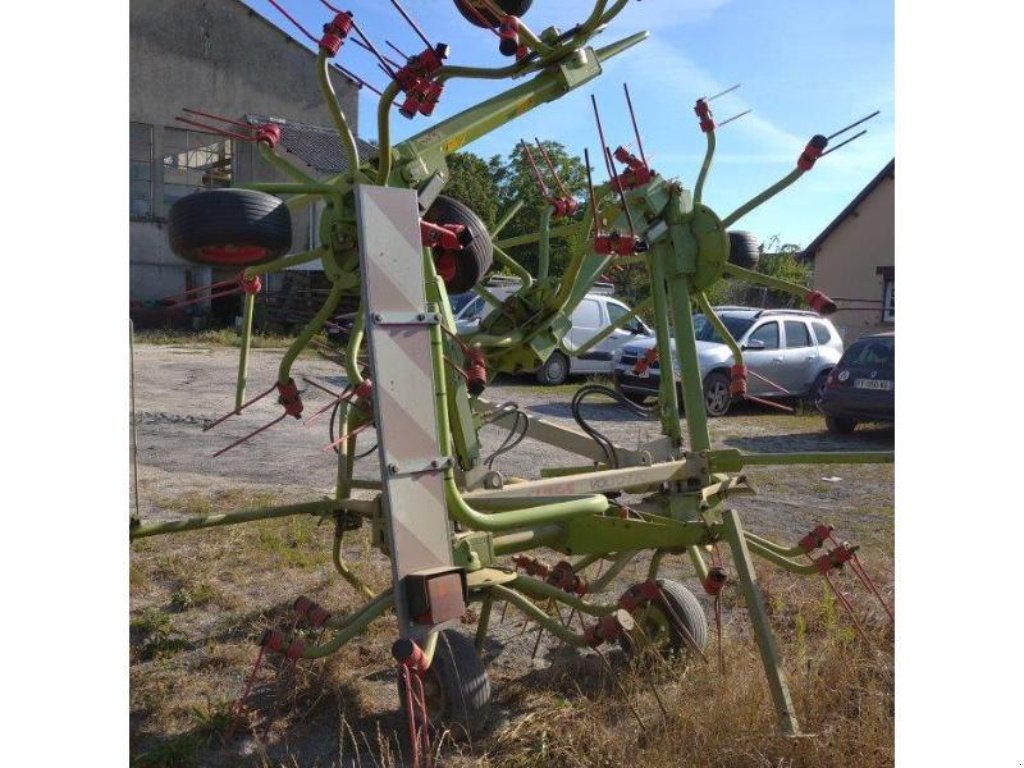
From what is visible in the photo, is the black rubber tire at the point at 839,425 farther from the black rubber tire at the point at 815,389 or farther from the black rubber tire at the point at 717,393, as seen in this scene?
the black rubber tire at the point at 815,389

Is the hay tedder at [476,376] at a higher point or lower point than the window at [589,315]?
lower

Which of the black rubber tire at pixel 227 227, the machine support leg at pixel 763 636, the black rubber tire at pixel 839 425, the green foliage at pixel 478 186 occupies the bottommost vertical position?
the machine support leg at pixel 763 636

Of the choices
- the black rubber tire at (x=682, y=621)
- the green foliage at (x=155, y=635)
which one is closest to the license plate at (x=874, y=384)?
the black rubber tire at (x=682, y=621)

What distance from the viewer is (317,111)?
19438mm

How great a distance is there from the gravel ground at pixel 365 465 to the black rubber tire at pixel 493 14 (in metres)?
2.05

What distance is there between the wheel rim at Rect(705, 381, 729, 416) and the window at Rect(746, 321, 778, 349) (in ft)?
3.72

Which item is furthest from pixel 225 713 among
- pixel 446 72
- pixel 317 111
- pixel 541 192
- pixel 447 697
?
pixel 317 111

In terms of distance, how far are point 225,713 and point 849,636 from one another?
104 inches

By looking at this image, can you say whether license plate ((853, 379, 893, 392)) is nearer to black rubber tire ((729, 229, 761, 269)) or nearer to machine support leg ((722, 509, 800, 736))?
black rubber tire ((729, 229, 761, 269))

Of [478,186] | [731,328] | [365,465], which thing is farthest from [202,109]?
[478,186]

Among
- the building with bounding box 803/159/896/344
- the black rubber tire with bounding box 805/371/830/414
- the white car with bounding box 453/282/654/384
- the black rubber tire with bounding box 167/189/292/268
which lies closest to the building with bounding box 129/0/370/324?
the black rubber tire with bounding box 167/189/292/268

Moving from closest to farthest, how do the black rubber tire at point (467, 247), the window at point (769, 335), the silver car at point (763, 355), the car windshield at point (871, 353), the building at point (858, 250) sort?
the black rubber tire at point (467, 247) → the car windshield at point (871, 353) → the silver car at point (763, 355) → the window at point (769, 335) → the building at point (858, 250)

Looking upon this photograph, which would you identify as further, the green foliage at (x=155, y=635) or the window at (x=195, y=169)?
the window at (x=195, y=169)

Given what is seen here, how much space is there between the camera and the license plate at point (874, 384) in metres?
11.8
